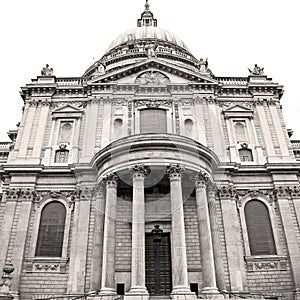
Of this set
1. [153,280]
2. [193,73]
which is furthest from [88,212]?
[193,73]

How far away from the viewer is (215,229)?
69.8 feet

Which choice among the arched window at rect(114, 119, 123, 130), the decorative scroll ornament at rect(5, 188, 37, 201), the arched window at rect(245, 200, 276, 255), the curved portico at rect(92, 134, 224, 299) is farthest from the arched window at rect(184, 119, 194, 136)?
the decorative scroll ornament at rect(5, 188, 37, 201)

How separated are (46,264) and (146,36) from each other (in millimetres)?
34543

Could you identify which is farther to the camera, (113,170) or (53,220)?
(53,220)

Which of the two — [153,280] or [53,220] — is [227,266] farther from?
[53,220]

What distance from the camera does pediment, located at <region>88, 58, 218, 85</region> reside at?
29109 mm

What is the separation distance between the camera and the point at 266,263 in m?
21.8

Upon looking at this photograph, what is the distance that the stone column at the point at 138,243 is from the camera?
1719 centimetres

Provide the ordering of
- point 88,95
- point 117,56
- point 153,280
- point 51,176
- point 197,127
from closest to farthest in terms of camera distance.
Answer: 1. point 153,280
2. point 51,176
3. point 197,127
4. point 88,95
5. point 117,56

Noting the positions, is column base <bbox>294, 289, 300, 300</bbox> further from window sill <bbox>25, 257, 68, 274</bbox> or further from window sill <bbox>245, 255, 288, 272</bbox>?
window sill <bbox>25, 257, 68, 274</bbox>

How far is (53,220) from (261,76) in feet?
69.0

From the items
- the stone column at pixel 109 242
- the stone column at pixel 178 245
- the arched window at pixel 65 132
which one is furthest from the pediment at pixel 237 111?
the arched window at pixel 65 132

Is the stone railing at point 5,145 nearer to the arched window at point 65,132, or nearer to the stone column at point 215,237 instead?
the arched window at point 65,132

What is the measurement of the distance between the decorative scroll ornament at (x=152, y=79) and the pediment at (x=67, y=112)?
565cm
